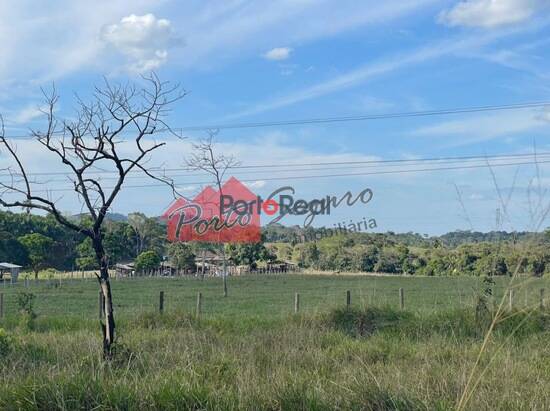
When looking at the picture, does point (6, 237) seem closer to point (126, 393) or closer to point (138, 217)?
point (138, 217)

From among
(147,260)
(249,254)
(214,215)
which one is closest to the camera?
(214,215)

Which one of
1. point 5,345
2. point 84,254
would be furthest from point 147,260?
point 5,345

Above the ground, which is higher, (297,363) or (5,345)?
(5,345)

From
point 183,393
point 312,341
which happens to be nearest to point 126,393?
point 183,393

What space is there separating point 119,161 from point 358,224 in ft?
148

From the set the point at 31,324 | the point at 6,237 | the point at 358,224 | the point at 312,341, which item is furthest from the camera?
the point at 6,237

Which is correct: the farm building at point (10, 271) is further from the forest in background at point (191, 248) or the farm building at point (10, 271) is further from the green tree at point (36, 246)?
the forest in background at point (191, 248)

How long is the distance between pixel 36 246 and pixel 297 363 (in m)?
74.3

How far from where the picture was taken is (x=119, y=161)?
898cm

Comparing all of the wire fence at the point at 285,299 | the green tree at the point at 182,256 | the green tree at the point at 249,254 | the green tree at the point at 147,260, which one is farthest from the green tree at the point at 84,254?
the wire fence at the point at 285,299

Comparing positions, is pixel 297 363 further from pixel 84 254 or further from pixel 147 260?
pixel 147 260

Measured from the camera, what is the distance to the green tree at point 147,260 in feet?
254

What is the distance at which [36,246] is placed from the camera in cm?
7619

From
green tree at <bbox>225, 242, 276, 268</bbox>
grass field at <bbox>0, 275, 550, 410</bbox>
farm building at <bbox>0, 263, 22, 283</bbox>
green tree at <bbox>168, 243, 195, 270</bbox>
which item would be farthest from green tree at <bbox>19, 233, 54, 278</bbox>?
grass field at <bbox>0, 275, 550, 410</bbox>
